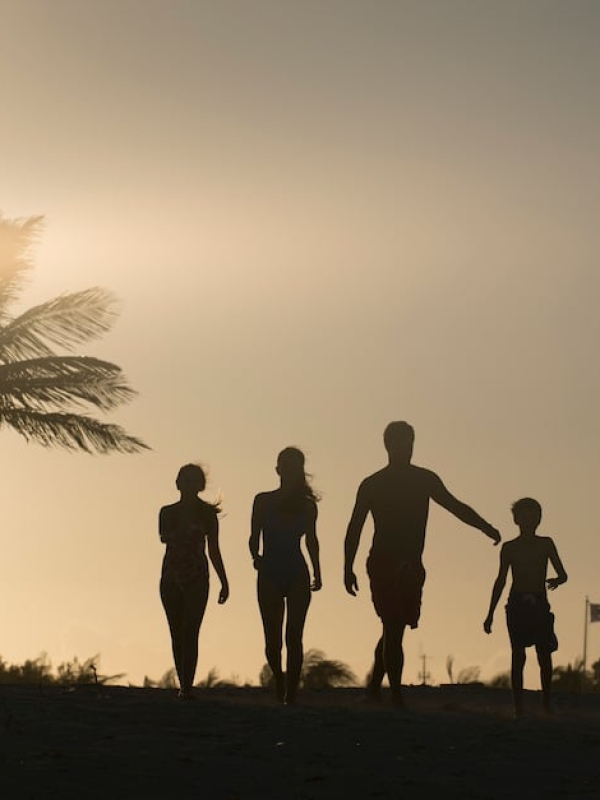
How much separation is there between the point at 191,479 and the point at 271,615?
4.29ft

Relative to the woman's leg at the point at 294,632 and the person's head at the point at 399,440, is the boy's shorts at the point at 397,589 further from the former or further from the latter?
the person's head at the point at 399,440

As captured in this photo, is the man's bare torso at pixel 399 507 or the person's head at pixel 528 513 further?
the person's head at pixel 528 513

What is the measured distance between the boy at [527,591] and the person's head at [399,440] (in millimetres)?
1045

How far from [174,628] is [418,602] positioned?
6.59 ft

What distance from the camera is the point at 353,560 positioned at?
1433cm

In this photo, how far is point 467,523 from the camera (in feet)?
47.5

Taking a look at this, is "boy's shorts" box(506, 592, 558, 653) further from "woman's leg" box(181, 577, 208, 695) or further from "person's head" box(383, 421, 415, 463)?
"woman's leg" box(181, 577, 208, 695)

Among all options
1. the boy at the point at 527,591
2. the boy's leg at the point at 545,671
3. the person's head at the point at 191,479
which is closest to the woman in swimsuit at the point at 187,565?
the person's head at the point at 191,479

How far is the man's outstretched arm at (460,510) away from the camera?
569 inches

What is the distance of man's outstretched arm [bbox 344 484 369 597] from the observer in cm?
1423

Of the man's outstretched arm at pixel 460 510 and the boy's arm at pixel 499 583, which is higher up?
the man's outstretched arm at pixel 460 510

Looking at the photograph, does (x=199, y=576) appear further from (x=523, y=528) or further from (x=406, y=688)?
(x=406, y=688)

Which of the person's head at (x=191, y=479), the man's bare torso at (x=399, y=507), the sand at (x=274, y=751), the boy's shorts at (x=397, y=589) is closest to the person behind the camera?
the sand at (x=274, y=751)

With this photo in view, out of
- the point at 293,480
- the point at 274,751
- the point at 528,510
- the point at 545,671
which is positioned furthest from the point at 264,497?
the point at 274,751
